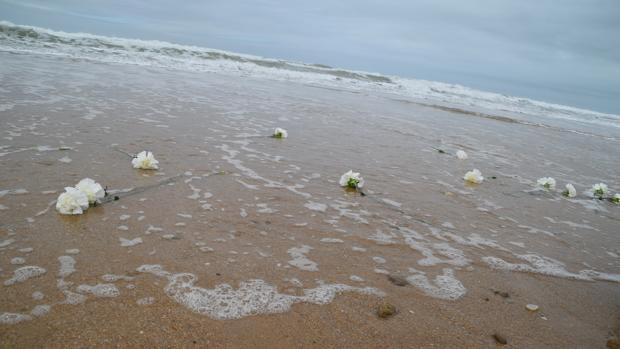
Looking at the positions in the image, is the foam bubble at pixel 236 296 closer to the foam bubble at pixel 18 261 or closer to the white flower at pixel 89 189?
Answer: the foam bubble at pixel 18 261

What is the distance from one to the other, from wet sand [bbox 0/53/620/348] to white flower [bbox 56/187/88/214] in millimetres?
103

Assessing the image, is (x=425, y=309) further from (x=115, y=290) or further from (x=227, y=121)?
(x=227, y=121)

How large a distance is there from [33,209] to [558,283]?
169 inches

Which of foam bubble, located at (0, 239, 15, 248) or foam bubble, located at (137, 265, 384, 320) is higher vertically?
foam bubble, located at (0, 239, 15, 248)

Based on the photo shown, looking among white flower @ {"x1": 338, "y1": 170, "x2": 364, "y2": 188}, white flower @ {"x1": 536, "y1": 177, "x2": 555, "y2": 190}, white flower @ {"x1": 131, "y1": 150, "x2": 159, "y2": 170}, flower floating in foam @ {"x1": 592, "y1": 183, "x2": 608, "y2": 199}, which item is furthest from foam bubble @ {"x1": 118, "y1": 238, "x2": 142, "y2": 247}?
flower floating in foam @ {"x1": 592, "y1": 183, "x2": 608, "y2": 199}

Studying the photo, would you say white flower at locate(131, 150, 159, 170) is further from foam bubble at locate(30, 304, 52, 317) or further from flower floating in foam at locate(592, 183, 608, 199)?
flower floating in foam at locate(592, 183, 608, 199)

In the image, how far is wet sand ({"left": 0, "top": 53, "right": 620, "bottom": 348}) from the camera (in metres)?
2.28

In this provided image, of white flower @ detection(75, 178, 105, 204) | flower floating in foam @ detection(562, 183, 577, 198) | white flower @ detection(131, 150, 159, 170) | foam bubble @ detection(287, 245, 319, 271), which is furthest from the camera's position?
flower floating in foam @ detection(562, 183, 577, 198)

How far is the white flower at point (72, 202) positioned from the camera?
3211 millimetres

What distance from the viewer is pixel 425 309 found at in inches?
103

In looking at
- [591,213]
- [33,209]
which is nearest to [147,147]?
[33,209]

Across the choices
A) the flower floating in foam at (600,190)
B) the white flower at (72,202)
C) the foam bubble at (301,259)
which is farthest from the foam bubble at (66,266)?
the flower floating in foam at (600,190)

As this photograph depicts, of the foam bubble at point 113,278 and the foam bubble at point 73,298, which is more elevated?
the foam bubble at point 113,278

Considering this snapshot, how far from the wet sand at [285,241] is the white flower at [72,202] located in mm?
103
